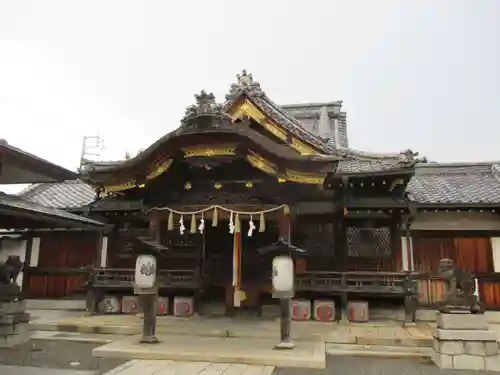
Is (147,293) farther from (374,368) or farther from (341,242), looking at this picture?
(341,242)

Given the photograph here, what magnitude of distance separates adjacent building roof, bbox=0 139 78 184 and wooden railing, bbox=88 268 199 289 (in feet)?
26.3

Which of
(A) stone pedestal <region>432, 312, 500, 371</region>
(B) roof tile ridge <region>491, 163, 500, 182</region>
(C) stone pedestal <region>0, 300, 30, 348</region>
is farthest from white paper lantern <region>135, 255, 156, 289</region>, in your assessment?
(B) roof tile ridge <region>491, 163, 500, 182</region>

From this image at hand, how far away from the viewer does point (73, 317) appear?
14312 mm

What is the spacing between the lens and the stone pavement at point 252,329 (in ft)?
34.7

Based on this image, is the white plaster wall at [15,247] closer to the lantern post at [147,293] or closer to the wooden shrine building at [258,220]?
the wooden shrine building at [258,220]

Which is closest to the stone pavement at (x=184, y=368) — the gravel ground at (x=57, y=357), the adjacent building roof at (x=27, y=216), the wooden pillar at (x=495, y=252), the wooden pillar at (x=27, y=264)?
Result: the gravel ground at (x=57, y=357)

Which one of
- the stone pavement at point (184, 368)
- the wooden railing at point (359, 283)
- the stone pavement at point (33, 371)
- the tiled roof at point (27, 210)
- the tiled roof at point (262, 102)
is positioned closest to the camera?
the tiled roof at point (27, 210)

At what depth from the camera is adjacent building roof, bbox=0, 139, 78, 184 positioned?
18.7ft

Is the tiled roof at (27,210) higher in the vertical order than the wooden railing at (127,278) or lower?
higher

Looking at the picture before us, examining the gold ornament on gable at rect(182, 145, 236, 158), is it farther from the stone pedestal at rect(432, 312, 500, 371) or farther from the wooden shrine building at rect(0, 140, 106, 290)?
the stone pedestal at rect(432, 312, 500, 371)

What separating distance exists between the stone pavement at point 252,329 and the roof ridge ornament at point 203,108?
583 centimetres

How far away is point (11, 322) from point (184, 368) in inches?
145

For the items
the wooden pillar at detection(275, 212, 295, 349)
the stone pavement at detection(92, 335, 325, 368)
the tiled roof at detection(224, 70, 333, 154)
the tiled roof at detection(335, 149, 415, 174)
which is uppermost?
the tiled roof at detection(224, 70, 333, 154)

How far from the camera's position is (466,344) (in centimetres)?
848
